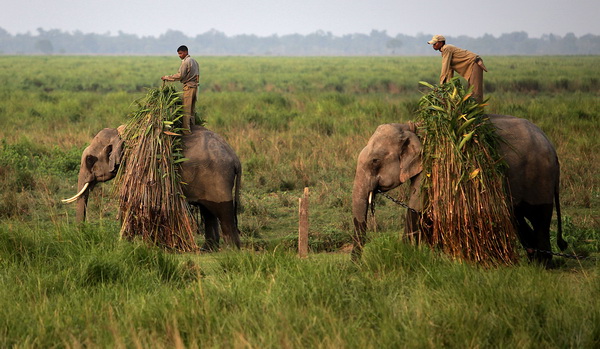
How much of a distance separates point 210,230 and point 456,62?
141 inches

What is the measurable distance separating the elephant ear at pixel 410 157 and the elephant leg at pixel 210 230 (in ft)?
8.98

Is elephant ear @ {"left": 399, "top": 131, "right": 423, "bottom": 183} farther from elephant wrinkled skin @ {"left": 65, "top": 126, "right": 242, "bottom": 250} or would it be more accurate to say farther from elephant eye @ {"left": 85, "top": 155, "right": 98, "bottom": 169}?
elephant eye @ {"left": 85, "top": 155, "right": 98, "bottom": 169}

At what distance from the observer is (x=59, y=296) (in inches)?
230

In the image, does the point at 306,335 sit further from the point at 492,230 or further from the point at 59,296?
the point at 492,230

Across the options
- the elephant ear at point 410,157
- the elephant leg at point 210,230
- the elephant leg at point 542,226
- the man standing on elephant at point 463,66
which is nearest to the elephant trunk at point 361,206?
the elephant ear at point 410,157

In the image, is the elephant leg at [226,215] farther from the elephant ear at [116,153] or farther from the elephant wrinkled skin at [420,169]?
the elephant wrinkled skin at [420,169]

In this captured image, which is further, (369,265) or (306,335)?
(369,265)

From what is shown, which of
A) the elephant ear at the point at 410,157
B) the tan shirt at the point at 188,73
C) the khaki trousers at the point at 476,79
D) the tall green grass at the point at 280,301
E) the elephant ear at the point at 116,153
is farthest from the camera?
the tan shirt at the point at 188,73

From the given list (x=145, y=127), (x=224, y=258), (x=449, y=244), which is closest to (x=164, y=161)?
(x=145, y=127)

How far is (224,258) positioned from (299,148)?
8076 mm

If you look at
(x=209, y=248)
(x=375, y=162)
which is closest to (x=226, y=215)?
(x=209, y=248)

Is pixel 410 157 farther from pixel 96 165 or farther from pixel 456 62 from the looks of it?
pixel 96 165

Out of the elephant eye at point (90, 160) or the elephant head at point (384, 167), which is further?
the elephant eye at point (90, 160)

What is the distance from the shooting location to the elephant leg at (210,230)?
906cm
